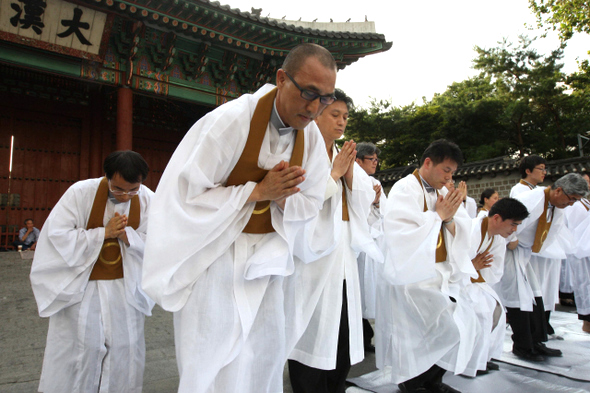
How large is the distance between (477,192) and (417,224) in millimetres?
13814

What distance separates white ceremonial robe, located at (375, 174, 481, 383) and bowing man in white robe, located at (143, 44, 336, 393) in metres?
1.27

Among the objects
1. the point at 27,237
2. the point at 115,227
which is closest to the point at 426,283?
the point at 115,227

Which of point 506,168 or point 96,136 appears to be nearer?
point 96,136

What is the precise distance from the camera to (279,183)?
191 centimetres

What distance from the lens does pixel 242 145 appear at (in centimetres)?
198

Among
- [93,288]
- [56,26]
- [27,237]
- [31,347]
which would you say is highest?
[56,26]

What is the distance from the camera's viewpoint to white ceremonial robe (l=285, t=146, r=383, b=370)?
2479mm

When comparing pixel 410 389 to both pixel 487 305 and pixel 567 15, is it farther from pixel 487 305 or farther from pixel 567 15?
pixel 567 15

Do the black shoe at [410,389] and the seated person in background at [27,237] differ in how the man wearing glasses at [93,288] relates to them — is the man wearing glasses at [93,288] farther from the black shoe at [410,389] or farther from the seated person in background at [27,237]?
the seated person in background at [27,237]

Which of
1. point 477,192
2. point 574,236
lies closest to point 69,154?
point 574,236

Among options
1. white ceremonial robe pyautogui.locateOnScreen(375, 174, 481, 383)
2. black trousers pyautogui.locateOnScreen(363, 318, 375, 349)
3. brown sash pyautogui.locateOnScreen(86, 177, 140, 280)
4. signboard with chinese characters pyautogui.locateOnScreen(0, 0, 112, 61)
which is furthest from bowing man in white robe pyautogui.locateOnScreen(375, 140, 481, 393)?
signboard with chinese characters pyautogui.locateOnScreen(0, 0, 112, 61)

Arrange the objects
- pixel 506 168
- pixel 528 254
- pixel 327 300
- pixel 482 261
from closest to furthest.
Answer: pixel 327 300 < pixel 482 261 < pixel 528 254 < pixel 506 168

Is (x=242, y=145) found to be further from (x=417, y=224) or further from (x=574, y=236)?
(x=574, y=236)

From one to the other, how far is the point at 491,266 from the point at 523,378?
3.12 feet
